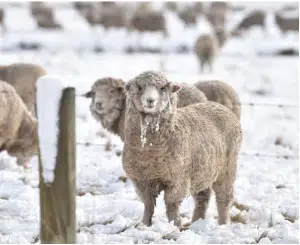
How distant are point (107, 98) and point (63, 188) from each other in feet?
14.8

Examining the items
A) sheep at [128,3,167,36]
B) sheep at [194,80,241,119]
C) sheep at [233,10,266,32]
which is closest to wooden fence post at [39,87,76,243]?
sheep at [194,80,241,119]

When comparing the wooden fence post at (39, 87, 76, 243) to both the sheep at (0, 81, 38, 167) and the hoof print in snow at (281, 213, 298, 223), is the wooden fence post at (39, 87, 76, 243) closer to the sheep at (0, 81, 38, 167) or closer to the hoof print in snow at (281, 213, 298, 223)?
the hoof print in snow at (281, 213, 298, 223)

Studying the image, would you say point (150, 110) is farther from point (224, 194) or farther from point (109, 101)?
point (109, 101)

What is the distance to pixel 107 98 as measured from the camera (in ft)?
26.1

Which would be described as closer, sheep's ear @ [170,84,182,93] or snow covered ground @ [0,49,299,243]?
snow covered ground @ [0,49,299,243]

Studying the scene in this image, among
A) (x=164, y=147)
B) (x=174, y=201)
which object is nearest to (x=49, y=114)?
(x=164, y=147)

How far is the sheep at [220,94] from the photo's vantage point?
8764 mm

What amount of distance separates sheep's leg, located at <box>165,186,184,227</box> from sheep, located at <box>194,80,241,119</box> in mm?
3584

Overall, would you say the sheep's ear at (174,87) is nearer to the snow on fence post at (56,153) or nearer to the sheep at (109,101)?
the snow on fence post at (56,153)

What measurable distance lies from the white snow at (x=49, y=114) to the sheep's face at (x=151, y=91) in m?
1.68

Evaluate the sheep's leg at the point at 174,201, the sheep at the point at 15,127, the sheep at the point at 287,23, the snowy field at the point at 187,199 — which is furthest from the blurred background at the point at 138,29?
the sheep's leg at the point at 174,201

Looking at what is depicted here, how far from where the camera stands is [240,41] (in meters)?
31.5

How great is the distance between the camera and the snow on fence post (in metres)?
3.44

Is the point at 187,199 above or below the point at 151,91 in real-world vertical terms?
below
